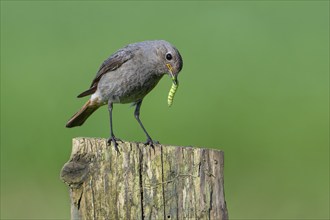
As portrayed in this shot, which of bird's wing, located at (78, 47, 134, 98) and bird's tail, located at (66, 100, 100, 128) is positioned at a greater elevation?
bird's wing, located at (78, 47, 134, 98)

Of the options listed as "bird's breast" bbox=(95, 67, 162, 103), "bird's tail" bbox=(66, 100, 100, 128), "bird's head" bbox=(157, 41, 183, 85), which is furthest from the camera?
"bird's tail" bbox=(66, 100, 100, 128)

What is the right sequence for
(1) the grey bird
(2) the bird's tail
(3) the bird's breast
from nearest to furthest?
(1) the grey bird → (3) the bird's breast → (2) the bird's tail

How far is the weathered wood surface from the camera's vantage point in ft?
19.8

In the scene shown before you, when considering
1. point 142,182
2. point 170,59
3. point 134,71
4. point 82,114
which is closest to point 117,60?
point 134,71

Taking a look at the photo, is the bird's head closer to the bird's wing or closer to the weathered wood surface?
the bird's wing

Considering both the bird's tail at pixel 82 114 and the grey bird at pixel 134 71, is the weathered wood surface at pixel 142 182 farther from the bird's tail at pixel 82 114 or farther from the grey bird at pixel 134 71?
the bird's tail at pixel 82 114

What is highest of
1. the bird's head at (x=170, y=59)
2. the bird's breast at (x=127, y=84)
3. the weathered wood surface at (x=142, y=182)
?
the bird's head at (x=170, y=59)

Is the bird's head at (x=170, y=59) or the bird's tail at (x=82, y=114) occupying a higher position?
the bird's head at (x=170, y=59)

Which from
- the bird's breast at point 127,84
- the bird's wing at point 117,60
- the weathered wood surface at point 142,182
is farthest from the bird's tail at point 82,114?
the weathered wood surface at point 142,182

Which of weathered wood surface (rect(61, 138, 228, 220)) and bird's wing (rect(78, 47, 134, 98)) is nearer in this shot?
weathered wood surface (rect(61, 138, 228, 220))

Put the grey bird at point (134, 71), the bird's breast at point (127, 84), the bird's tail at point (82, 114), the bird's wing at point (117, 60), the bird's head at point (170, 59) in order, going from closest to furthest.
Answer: the bird's head at point (170, 59) < the grey bird at point (134, 71) < the bird's breast at point (127, 84) < the bird's wing at point (117, 60) < the bird's tail at point (82, 114)

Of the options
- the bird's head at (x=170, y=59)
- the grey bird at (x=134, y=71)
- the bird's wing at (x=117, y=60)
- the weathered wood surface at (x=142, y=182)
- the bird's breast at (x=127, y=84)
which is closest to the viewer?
the weathered wood surface at (x=142, y=182)

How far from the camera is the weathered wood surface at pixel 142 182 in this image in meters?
6.05

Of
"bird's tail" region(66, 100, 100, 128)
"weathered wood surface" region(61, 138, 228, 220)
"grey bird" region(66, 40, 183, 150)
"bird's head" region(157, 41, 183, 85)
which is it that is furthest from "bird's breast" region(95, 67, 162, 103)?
"weathered wood surface" region(61, 138, 228, 220)
